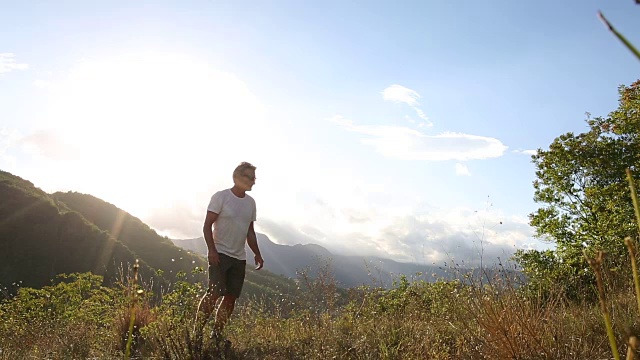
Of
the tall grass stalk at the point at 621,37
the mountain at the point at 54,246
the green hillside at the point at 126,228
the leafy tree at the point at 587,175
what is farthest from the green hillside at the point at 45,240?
the tall grass stalk at the point at 621,37

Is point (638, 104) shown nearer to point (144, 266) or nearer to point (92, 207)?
point (144, 266)

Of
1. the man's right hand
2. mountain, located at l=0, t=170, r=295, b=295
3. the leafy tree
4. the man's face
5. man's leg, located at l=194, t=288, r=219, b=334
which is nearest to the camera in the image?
man's leg, located at l=194, t=288, r=219, b=334

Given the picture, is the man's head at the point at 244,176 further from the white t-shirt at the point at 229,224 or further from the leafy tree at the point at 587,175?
the leafy tree at the point at 587,175

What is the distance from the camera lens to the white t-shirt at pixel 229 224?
5.22 meters

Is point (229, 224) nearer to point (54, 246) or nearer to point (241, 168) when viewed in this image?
point (241, 168)

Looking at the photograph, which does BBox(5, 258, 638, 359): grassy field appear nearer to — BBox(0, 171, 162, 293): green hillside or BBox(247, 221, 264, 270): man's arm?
BBox(247, 221, 264, 270): man's arm

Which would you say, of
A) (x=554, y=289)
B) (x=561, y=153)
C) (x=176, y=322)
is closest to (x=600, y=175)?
(x=561, y=153)

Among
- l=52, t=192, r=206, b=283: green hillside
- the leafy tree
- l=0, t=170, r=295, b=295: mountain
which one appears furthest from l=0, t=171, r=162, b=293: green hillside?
the leafy tree

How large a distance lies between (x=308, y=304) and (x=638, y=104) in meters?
17.3

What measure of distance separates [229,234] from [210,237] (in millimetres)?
221

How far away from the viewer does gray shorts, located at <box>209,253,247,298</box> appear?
5.03m

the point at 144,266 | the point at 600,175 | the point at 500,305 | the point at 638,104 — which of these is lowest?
the point at 144,266

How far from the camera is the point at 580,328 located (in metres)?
3.64

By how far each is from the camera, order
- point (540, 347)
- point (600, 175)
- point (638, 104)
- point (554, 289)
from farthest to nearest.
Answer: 1. point (600, 175)
2. point (638, 104)
3. point (554, 289)
4. point (540, 347)
